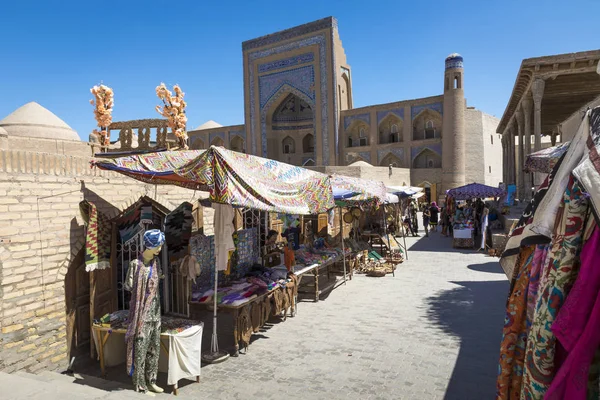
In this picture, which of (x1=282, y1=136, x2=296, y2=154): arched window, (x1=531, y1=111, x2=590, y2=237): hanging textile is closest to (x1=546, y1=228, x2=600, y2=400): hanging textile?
(x1=531, y1=111, x2=590, y2=237): hanging textile

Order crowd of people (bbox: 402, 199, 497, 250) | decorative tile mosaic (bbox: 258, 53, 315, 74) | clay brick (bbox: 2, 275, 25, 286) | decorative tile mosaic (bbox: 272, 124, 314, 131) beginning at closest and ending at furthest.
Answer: clay brick (bbox: 2, 275, 25, 286)
crowd of people (bbox: 402, 199, 497, 250)
decorative tile mosaic (bbox: 258, 53, 315, 74)
decorative tile mosaic (bbox: 272, 124, 314, 131)

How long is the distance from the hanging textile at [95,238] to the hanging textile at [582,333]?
457cm

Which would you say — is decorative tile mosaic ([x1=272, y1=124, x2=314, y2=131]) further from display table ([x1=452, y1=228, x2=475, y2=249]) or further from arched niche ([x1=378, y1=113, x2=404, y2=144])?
display table ([x1=452, y1=228, x2=475, y2=249])

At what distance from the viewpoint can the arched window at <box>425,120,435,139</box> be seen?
3073cm

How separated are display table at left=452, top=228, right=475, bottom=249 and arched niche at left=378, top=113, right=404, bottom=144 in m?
19.2

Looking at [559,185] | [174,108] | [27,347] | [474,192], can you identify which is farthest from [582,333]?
[474,192]

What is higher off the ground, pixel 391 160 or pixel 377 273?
pixel 391 160

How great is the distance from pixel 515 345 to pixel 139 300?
Result: 11.2 ft

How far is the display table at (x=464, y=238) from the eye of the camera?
44.5 ft

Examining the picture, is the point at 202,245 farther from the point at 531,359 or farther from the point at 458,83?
the point at 458,83

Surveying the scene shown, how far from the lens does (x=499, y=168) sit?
36.7 metres

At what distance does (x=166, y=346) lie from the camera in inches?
171

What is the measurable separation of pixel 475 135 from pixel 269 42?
57.3ft

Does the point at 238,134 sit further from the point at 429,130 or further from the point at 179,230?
the point at 179,230
